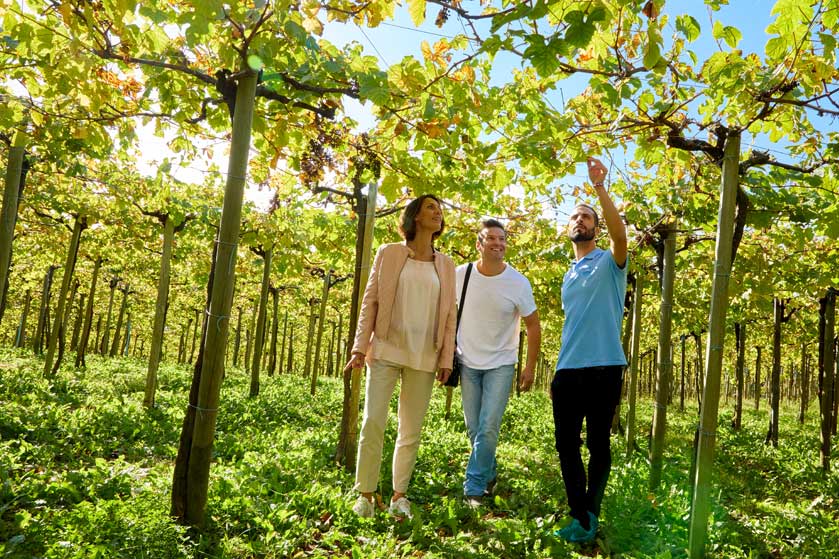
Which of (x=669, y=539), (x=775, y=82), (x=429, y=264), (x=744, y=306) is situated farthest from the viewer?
(x=744, y=306)

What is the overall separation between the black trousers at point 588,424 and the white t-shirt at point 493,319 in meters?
0.87

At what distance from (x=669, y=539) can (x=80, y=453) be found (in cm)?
575

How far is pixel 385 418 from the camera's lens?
3883 millimetres

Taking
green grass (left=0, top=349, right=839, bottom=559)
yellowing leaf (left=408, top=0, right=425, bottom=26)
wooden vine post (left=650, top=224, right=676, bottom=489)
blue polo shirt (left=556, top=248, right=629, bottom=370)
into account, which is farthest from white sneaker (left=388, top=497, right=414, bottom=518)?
wooden vine post (left=650, top=224, right=676, bottom=489)

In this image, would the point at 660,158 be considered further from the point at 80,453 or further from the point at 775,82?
the point at 80,453

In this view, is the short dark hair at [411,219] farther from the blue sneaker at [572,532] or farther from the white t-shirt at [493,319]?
the blue sneaker at [572,532]

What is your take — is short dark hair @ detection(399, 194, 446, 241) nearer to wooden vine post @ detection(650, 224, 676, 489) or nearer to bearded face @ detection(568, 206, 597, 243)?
bearded face @ detection(568, 206, 597, 243)

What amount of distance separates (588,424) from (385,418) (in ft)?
4.70

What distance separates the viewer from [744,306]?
10664 mm

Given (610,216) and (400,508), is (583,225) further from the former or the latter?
(400,508)

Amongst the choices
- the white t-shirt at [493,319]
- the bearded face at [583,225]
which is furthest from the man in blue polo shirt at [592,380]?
the white t-shirt at [493,319]

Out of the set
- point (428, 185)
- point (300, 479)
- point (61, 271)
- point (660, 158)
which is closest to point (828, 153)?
point (660, 158)

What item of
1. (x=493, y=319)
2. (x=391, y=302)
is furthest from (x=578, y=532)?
(x=391, y=302)

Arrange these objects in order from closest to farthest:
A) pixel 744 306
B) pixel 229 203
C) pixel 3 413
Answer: pixel 229 203 < pixel 3 413 < pixel 744 306
